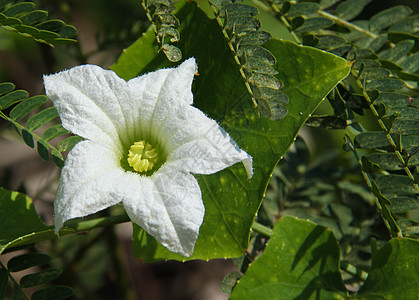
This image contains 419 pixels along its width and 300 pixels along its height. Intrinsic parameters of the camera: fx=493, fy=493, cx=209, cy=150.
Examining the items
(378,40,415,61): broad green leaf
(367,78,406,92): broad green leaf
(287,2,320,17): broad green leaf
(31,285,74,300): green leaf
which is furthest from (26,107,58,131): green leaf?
(378,40,415,61): broad green leaf

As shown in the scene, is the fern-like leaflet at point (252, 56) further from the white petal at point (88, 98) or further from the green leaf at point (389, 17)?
the green leaf at point (389, 17)

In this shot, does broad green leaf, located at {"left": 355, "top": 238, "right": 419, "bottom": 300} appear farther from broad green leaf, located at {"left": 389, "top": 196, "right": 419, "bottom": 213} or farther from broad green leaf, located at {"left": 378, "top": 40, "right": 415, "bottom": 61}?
broad green leaf, located at {"left": 378, "top": 40, "right": 415, "bottom": 61}

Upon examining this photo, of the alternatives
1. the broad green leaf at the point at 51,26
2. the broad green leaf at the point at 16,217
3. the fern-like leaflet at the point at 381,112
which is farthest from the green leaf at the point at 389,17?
the broad green leaf at the point at 16,217

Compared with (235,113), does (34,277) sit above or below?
below

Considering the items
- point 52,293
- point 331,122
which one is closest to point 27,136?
point 52,293

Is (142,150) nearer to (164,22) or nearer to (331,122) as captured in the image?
(164,22)

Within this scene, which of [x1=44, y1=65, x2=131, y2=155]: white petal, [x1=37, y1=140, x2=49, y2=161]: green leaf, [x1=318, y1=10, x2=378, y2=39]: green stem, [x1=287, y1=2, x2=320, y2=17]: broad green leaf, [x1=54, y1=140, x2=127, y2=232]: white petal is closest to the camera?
[x1=54, y1=140, x2=127, y2=232]: white petal

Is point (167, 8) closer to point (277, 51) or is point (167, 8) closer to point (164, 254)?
point (277, 51)
